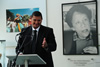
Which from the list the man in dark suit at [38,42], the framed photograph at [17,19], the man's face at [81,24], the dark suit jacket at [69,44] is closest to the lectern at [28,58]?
the man in dark suit at [38,42]

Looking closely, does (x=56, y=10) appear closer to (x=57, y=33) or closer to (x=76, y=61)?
(x=57, y=33)

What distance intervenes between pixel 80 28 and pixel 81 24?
8 centimetres

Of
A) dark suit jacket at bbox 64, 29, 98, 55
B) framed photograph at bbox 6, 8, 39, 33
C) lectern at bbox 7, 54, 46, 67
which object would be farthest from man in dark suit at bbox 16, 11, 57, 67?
framed photograph at bbox 6, 8, 39, 33

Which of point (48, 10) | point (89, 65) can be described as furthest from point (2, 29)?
point (89, 65)

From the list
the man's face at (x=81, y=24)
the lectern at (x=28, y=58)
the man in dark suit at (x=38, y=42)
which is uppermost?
the man's face at (x=81, y=24)

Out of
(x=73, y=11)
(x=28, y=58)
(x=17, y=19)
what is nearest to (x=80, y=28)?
(x=73, y=11)

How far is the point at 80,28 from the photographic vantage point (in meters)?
3.71

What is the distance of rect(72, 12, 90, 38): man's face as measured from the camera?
3.67 metres

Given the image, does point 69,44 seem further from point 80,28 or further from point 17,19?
point 17,19

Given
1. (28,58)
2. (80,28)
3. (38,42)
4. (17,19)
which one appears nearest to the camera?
(28,58)

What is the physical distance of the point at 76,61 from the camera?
12.1 feet

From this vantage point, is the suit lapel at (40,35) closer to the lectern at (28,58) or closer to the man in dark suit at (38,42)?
the man in dark suit at (38,42)

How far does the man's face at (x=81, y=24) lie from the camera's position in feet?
12.0

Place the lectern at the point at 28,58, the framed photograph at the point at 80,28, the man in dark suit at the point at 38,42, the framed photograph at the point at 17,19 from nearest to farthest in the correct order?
the lectern at the point at 28,58
the man in dark suit at the point at 38,42
the framed photograph at the point at 80,28
the framed photograph at the point at 17,19
